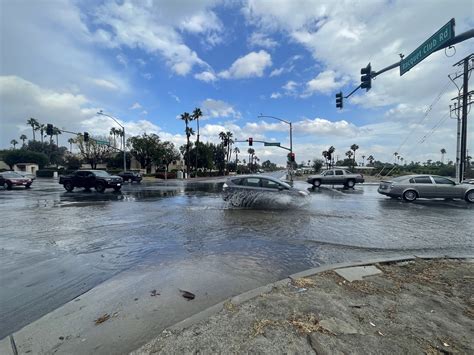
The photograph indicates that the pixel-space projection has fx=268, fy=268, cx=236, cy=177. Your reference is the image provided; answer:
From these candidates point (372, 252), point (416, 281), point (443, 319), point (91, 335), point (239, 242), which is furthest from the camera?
point (239, 242)

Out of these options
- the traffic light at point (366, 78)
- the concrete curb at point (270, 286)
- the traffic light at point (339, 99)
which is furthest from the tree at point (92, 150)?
the concrete curb at point (270, 286)

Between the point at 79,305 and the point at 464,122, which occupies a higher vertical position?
the point at 464,122

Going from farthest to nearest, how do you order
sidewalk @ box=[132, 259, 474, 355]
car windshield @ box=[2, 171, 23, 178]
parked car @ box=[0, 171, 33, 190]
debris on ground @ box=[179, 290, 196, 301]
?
car windshield @ box=[2, 171, 23, 178]
parked car @ box=[0, 171, 33, 190]
debris on ground @ box=[179, 290, 196, 301]
sidewalk @ box=[132, 259, 474, 355]

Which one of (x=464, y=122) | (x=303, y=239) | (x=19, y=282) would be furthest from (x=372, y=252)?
(x=464, y=122)

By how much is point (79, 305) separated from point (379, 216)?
34.5 ft

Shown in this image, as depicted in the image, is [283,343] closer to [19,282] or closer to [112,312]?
[112,312]

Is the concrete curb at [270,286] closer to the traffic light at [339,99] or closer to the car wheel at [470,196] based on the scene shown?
the traffic light at [339,99]

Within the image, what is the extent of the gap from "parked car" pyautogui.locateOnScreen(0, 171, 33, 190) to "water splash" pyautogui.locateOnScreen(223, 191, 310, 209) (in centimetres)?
2449

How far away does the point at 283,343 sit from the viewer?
278cm

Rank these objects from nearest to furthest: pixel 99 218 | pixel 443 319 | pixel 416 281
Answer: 1. pixel 443 319
2. pixel 416 281
3. pixel 99 218

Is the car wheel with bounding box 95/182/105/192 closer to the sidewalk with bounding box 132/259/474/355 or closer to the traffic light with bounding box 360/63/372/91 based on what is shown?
the traffic light with bounding box 360/63/372/91

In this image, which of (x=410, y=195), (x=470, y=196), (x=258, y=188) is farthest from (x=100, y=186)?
(x=470, y=196)

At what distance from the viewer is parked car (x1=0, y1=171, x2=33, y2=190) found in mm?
25891

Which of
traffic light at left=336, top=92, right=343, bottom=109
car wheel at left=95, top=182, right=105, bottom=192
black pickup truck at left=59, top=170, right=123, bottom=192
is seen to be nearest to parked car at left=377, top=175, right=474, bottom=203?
traffic light at left=336, top=92, right=343, bottom=109
